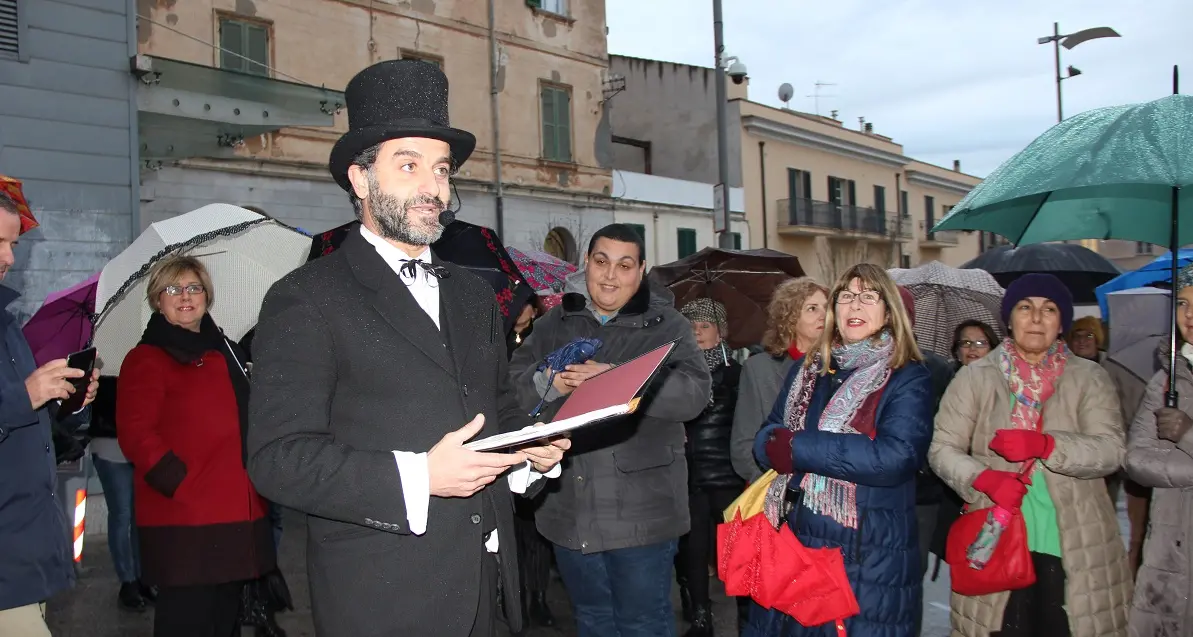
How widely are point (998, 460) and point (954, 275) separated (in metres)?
3.38

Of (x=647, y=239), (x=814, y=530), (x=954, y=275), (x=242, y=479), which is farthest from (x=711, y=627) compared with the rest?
(x=647, y=239)

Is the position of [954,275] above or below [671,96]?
below

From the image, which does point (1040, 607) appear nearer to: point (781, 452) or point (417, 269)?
point (781, 452)

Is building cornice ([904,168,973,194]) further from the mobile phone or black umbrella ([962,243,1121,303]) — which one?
the mobile phone

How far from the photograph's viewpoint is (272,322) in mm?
2199

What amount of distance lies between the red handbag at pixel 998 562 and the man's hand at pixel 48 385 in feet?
12.0

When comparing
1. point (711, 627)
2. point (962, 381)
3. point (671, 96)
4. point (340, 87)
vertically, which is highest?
point (671, 96)

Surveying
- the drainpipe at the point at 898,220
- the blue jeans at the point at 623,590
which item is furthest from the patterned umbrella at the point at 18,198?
the drainpipe at the point at 898,220

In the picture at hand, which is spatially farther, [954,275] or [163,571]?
[954,275]

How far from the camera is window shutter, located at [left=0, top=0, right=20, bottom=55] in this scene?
889 cm

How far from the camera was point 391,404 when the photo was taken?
2.26 m

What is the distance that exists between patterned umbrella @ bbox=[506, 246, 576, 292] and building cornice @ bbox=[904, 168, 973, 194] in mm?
29872

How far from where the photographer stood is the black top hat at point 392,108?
2.37 m

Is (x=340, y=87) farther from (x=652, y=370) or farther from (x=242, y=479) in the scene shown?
(x=652, y=370)
